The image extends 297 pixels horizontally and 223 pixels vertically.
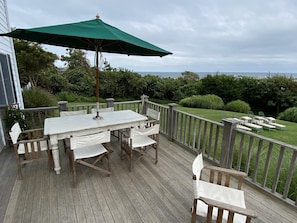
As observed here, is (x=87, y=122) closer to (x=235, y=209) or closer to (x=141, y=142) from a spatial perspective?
(x=141, y=142)

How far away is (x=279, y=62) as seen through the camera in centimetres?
1862

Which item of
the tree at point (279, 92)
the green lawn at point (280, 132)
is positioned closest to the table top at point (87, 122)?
the green lawn at point (280, 132)

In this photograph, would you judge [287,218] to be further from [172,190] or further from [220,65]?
[220,65]

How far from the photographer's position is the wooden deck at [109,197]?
6.32 feet

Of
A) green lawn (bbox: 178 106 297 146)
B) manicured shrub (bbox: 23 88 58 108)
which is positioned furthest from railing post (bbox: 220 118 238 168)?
manicured shrub (bbox: 23 88 58 108)

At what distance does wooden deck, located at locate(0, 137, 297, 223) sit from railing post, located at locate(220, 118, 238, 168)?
0.46 m

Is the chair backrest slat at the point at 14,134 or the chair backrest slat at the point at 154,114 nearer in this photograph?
the chair backrest slat at the point at 14,134

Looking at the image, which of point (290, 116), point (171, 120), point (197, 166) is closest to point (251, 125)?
point (171, 120)

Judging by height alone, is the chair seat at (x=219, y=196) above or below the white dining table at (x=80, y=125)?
below

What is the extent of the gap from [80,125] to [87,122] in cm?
18

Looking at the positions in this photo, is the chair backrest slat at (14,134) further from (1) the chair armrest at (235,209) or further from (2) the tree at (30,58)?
(2) the tree at (30,58)

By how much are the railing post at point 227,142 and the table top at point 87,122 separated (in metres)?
1.49

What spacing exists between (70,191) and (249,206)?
8.11 feet

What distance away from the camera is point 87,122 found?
290 cm
